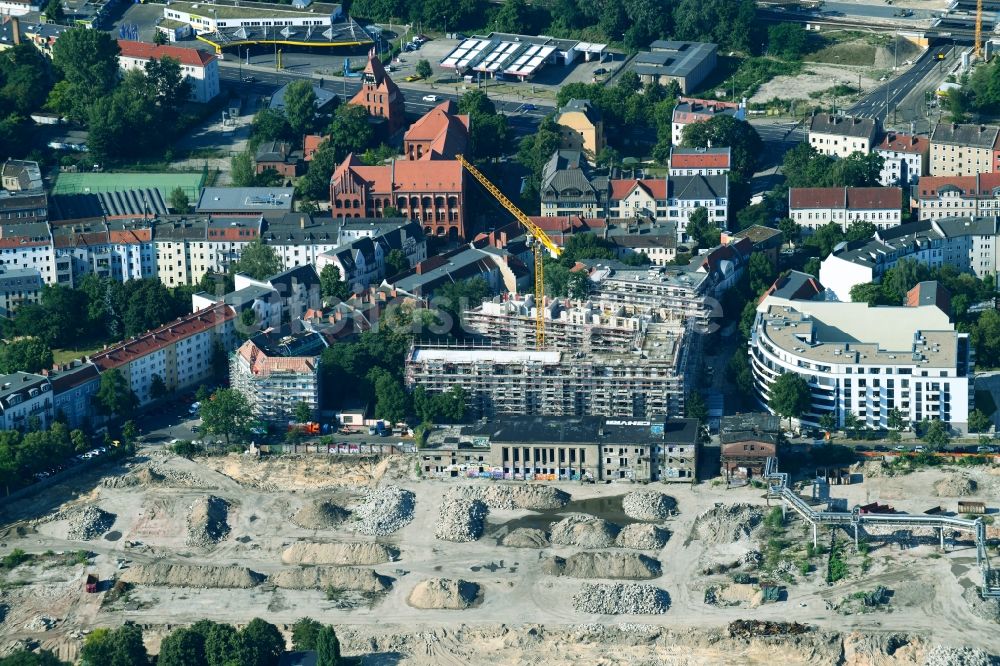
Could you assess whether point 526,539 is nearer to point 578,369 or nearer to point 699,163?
point 578,369

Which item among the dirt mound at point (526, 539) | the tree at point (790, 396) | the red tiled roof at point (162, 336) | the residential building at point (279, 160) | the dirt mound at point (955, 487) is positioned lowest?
the dirt mound at point (526, 539)

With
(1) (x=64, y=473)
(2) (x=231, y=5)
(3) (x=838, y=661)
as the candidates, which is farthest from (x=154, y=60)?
(3) (x=838, y=661)

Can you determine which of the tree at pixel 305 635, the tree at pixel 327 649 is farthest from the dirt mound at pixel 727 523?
the tree at pixel 327 649

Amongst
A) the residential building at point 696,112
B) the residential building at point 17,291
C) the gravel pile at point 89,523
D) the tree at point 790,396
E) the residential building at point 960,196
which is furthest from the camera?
the residential building at point 696,112

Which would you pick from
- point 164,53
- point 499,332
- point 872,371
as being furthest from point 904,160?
point 164,53

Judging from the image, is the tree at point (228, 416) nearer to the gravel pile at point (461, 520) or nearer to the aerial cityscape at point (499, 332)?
the aerial cityscape at point (499, 332)

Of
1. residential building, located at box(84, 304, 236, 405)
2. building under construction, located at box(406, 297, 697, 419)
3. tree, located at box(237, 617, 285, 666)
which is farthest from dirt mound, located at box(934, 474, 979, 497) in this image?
residential building, located at box(84, 304, 236, 405)
